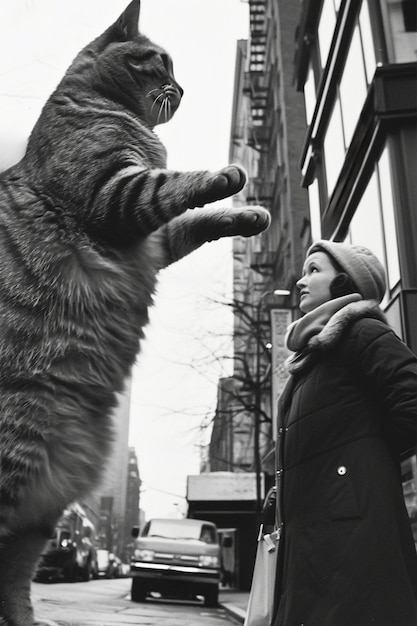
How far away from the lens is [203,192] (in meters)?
0.90

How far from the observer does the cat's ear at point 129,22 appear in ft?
3.34

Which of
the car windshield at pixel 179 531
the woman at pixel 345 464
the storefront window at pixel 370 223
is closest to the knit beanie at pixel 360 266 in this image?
the woman at pixel 345 464

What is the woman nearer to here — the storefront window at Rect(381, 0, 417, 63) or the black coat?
the black coat

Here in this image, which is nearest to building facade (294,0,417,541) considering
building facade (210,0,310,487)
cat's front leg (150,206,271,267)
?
building facade (210,0,310,487)

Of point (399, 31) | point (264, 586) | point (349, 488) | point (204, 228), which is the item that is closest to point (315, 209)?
point (399, 31)

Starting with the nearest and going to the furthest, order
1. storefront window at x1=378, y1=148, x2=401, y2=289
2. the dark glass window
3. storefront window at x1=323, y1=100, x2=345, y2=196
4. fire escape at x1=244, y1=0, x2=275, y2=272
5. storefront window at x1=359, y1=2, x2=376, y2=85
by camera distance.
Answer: storefront window at x1=378, y1=148, x2=401, y2=289
the dark glass window
storefront window at x1=359, y1=2, x2=376, y2=85
storefront window at x1=323, y1=100, x2=345, y2=196
fire escape at x1=244, y1=0, x2=275, y2=272

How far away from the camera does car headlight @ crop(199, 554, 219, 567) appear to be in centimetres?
1442

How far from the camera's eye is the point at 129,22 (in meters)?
1.04

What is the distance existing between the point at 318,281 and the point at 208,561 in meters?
13.3

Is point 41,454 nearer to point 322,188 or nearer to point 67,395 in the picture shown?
point 67,395

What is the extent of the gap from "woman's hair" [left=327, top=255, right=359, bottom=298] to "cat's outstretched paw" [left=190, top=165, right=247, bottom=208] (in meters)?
1.72

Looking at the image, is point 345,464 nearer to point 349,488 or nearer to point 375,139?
point 349,488

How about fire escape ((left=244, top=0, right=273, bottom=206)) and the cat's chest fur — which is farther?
fire escape ((left=244, top=0, right=273, bottom=206))

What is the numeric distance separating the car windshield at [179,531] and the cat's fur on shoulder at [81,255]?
1543 cm
